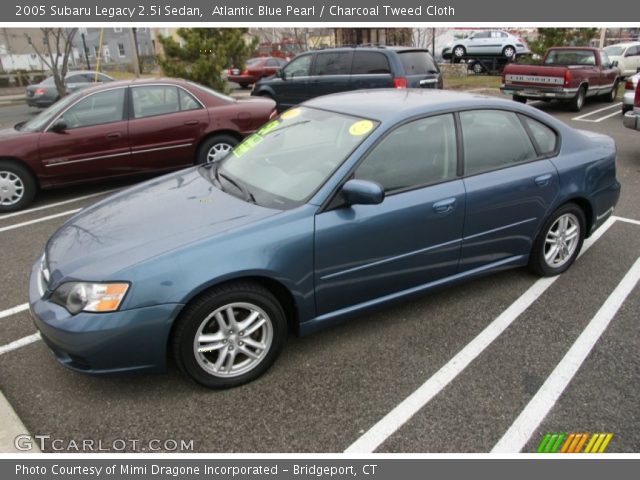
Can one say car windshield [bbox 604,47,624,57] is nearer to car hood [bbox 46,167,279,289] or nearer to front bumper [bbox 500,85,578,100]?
front bumper [bbox 500,85,578,100]

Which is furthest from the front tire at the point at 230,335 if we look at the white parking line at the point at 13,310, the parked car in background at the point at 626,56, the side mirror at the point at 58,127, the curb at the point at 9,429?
the parked car in background at the point at 626,56

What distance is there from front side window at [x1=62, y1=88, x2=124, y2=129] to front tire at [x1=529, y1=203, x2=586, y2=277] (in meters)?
5.17

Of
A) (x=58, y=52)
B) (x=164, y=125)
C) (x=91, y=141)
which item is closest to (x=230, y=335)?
(x=91, y=141)

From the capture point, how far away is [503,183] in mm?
3631

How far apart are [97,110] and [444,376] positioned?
5464 mm

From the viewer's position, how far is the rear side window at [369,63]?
961 cm

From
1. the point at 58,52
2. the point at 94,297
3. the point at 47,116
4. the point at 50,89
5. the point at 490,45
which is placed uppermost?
the point at 490,45

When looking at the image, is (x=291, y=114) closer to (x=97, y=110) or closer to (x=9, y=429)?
(x=9, y=429)

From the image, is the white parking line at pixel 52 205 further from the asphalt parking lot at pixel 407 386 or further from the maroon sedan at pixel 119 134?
the asphalt parking lot at pixel 407 386

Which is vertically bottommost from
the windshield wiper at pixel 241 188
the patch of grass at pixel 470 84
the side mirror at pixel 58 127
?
the windshield wiper at pixel 241 188

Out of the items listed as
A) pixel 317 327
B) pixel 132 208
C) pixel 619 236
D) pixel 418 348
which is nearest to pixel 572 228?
pixel 619 236

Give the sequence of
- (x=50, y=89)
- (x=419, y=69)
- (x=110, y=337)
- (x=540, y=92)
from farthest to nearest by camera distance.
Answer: (x=50, y=89) < (x=540, y=92) < (x=419, y=69) < (x=110, y=337)

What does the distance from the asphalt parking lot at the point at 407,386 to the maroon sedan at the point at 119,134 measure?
2.65 m

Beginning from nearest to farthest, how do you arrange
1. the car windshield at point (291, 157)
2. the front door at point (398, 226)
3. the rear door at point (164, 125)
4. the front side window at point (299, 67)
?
1. the front door at point (398, 226)
2. the car windshield at point (291, 157)
3. the rear door at point (164, 125)
4. the front side window at point (299, 67)
